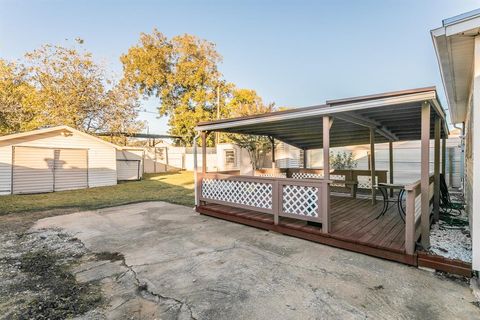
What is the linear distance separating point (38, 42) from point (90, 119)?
5.40 metres

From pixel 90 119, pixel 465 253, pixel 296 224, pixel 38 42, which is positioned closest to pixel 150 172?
pixel 90 119

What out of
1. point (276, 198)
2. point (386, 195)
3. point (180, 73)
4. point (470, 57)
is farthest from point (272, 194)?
point (180, 73)

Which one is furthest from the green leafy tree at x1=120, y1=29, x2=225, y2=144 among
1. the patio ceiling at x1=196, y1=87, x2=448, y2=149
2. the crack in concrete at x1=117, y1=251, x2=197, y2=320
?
the crack in concrete at x1=117, y1=251, x2=197, y2=320

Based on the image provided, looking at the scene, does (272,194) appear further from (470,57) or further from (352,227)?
(470,57)

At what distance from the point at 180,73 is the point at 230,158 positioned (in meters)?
10.8

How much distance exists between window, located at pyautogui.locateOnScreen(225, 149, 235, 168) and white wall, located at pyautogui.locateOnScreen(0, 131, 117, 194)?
23.0ft

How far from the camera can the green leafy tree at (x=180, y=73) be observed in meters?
22.5

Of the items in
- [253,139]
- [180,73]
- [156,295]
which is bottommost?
[156,295]

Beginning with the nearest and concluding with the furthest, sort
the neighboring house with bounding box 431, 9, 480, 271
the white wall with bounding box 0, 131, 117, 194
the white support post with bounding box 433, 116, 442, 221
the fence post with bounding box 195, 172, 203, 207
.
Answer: the neighboring house with bounding box 431, 9, 480, 271
the white support post with bounding box 433, 116, 442, 221
the fence post with bounding box 195, 172, 203, 207
the white wall with bounding box 0, 131, 117, 194

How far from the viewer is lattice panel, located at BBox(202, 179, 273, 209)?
5148 mm

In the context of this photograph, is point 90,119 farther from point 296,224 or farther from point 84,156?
point 296,224

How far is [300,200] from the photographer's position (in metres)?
4.55

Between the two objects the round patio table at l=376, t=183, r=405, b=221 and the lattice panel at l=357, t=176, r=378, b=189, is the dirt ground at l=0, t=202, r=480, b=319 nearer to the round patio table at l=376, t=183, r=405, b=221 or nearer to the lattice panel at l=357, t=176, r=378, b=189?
the round patio table at l=376, t=183, r=405, b=221

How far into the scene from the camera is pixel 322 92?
26.5 m
